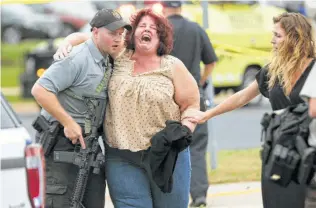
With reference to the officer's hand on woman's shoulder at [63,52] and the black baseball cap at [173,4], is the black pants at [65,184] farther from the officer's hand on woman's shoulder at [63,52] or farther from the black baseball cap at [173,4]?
the black baseball cap at [173,4]

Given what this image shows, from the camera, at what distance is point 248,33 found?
1916cm

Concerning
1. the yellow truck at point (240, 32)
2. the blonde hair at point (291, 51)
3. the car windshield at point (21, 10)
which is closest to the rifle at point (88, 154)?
the blonde hair at point (291, 51)

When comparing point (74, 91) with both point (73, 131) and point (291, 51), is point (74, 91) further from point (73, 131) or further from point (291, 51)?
point (291, 51)

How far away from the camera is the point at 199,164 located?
29.0 feet

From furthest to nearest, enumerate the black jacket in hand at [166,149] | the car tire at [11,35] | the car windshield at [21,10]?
the car windshield at [21,10], the car tire at [11,35], the black jacket in hand at [166,149]

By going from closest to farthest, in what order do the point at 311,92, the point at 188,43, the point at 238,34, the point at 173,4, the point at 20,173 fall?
1. the point at 20,173
2. the point at 311,92
3. the point at 188,43
4. the point at 173,4
5. the point at 238,34

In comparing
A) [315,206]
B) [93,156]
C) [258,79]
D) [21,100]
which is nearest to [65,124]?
[93,156]

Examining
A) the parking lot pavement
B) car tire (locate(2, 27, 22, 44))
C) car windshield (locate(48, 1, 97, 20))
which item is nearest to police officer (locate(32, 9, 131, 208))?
the parking lot pavement

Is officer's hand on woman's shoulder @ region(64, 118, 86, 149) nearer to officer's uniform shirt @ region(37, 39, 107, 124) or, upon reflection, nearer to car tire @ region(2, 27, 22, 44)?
officer's uniform shirt @ region(37, 39, 107, 124)

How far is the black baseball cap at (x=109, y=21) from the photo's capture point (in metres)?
6.11

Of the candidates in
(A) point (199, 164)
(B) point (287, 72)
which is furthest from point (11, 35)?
(B) point (287, 72)

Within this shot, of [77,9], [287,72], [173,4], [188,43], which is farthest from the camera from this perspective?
[77,9]

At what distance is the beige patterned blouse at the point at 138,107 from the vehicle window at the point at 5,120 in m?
1.01

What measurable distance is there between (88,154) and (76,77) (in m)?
0.47
